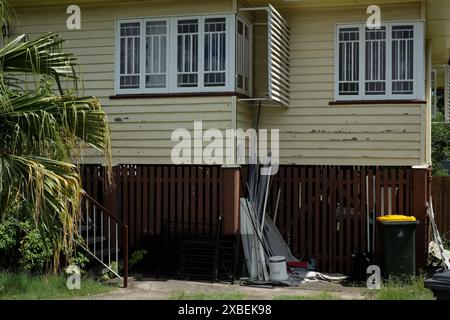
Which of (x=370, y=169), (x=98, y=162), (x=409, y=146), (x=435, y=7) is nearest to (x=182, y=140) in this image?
(x=98, y=162)

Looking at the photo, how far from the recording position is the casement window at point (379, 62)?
10852mm

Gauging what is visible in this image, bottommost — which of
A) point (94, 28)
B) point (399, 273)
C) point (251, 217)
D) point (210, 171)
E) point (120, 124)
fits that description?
point (399, 273)

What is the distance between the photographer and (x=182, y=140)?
10.6m

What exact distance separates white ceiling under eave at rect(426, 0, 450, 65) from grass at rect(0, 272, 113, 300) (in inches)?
288

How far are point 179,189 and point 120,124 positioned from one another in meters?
1.64

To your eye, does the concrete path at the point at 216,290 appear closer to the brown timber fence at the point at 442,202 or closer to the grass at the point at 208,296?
the grass at the point at 208,296

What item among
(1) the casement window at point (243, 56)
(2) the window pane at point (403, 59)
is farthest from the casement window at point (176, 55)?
(2) the window pane at point (403, 59)

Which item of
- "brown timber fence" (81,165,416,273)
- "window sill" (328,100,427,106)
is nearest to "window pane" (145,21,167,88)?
"brown timber fence" (81,165,416,273)

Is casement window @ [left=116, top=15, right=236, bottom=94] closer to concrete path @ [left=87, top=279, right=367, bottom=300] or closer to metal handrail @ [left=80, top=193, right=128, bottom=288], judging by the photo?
metal handrail @ [left=80, top=193, right=128, bottom=288]

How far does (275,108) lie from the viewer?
11422 mm

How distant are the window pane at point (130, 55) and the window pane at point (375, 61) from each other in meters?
4.16

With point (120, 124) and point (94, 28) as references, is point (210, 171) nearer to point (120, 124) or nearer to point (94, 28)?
point (120, 124)

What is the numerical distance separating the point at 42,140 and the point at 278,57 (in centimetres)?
518

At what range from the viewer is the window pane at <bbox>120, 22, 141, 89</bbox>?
434 inches
